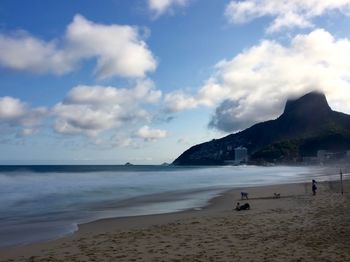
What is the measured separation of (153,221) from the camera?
15.9 meters

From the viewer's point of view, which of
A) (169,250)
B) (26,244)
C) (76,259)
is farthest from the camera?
(26,244)

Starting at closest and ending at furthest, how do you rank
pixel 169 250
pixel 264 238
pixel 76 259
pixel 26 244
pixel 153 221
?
pixel 76 259 < pixel 169 250 < pixel 264 238 < pixel 26 244 < pixel 153 221

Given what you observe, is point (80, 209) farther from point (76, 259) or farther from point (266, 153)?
point (266, 153)

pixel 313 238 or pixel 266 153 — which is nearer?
pixel 313 238

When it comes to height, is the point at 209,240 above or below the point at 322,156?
below

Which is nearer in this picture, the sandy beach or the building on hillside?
the sandy beach

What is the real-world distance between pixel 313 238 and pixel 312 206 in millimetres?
8061

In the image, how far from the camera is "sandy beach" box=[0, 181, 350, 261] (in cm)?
942

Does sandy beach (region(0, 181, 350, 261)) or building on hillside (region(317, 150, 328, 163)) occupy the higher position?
building on hillside (region(317, 150, 328, 163))

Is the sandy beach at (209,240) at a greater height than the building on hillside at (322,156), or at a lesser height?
lesser

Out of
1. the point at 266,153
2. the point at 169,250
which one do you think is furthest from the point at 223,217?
the point at 266,153

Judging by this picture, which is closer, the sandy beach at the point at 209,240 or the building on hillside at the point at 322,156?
the sandy beach at the point at 209,240

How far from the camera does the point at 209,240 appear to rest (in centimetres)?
1120

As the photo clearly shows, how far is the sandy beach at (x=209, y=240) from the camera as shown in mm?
9422
